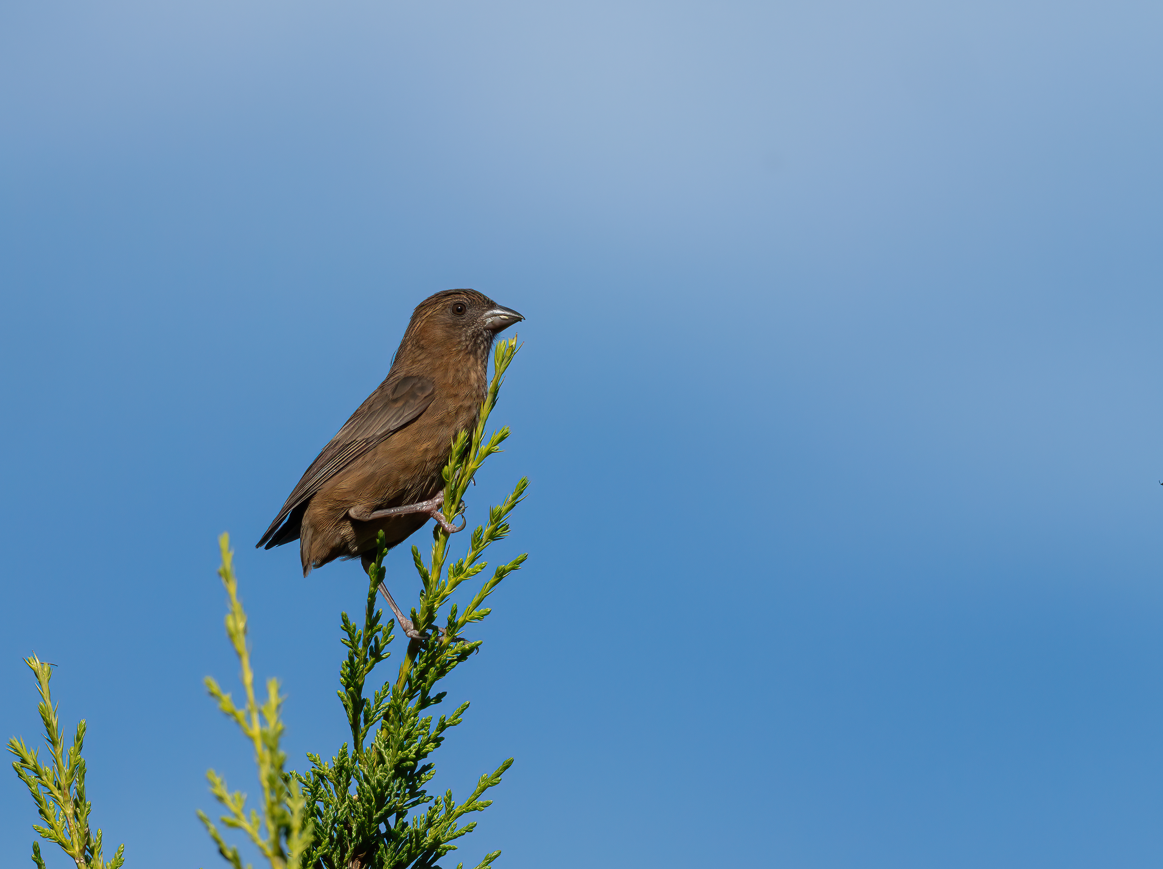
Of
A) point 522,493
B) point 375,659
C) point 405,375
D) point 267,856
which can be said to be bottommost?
point 267,856

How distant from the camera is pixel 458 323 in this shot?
7156mm

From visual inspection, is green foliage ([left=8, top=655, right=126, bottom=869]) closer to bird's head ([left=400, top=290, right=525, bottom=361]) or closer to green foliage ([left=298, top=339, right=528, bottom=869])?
green foliage ([left=298, top=339, right=528, bottom=869])

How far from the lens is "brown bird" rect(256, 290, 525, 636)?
6.16 metres

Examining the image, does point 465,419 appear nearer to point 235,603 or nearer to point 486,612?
point 486,612

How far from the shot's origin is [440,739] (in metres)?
4.24

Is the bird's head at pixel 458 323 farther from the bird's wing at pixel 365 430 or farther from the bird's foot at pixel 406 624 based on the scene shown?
the bird's foot at pixel 406 624

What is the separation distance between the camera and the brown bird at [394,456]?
20.2ft

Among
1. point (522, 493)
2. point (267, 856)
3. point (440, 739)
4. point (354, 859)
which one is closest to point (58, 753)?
point (354, 859)

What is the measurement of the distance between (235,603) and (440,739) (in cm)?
234

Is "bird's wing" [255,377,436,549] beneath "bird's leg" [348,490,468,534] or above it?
above

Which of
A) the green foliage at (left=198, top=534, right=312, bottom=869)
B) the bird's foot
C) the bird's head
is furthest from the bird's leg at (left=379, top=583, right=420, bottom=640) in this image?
the green foliage at (left=198, top=534, right=312, bottom=869)

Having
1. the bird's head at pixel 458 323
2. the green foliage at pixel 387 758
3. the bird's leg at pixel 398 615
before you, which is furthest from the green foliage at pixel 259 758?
the bird's head at pixel 458 323

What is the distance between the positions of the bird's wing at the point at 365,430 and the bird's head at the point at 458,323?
1.48ft

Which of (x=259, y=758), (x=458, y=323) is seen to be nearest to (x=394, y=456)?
(x=458, y=323)
